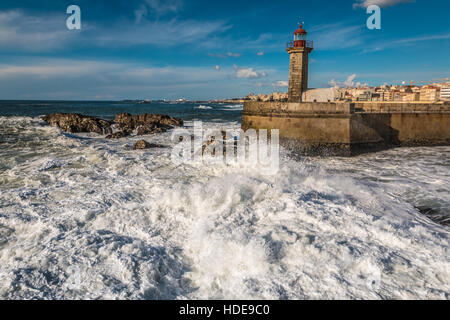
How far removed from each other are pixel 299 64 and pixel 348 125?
4.73 meters

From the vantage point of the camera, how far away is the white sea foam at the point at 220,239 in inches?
105

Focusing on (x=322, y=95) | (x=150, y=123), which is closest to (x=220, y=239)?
(x=322, y=95)

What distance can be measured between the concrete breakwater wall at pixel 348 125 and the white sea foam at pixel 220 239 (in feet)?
16.6

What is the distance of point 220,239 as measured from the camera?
134 inches

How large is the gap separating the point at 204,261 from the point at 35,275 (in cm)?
171

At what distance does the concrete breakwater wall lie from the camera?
36.2 feet

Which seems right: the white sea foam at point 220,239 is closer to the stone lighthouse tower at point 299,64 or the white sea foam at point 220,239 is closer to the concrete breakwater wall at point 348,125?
the concrete breakwater wall at point 348,125

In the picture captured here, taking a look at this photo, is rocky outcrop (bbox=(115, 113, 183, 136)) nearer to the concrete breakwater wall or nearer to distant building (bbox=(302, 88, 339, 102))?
the concrete breakwater wall

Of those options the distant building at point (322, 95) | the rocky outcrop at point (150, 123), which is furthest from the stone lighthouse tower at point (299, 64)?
the rocky outcrop at point (150, 123)

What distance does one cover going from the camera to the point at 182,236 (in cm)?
366

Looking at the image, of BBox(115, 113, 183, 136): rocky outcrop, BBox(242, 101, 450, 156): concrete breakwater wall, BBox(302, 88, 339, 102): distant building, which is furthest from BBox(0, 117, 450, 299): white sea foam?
BBox(115, 113, 183, 136): rocky outcrop

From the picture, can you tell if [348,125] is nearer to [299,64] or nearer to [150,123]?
[299,64]
